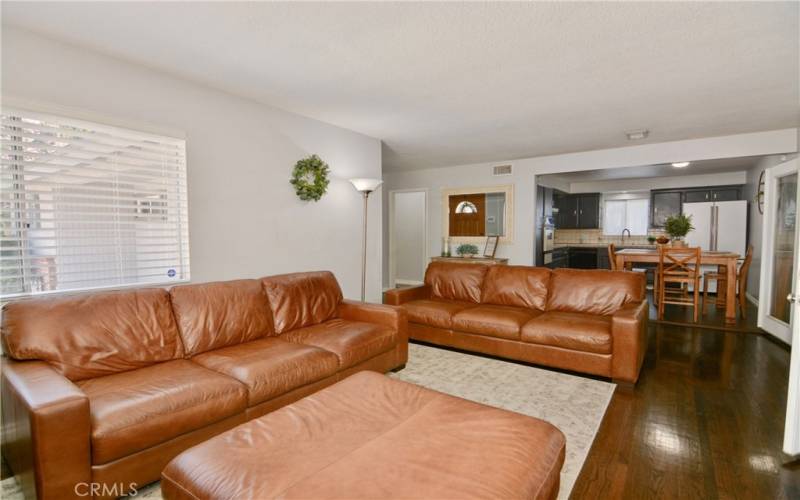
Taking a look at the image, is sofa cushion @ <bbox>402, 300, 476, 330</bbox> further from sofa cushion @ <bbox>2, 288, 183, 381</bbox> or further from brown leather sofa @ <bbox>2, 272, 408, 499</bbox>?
sofa cushion @ <bbox>2, 288, 183, 381</bbox>

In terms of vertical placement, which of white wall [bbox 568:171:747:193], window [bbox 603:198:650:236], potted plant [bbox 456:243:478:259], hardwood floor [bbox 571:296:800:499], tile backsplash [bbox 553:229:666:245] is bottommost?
hardwood floor [bbox 571:296:800:499]

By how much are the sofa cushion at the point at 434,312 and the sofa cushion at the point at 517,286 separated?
0.29m

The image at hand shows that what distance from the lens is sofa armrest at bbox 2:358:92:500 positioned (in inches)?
60.0

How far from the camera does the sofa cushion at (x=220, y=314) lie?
2.65 metres

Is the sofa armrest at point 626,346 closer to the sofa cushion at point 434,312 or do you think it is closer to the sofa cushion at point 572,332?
the sofa cushion at point 572,332

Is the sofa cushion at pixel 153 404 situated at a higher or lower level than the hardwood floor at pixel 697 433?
higher

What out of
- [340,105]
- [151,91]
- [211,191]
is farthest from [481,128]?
[151,91]

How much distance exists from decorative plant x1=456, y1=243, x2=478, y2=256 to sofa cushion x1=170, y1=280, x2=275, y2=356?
4.39 meters

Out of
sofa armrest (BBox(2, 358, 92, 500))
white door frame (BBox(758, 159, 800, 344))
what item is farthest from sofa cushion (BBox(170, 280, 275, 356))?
white door frame (BBox(758, 159, 800, 344))

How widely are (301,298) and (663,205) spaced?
7529mm

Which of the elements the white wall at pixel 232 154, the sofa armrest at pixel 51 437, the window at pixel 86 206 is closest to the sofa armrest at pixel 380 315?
the white wall at pixel 232 154

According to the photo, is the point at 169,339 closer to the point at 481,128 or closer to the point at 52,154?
the point at 52,154

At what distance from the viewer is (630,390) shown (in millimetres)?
3043

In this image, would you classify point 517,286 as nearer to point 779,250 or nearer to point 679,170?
point 779,250
